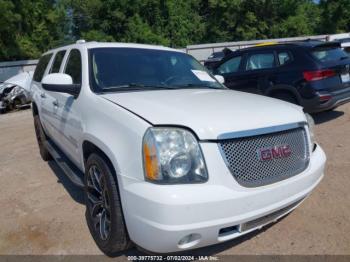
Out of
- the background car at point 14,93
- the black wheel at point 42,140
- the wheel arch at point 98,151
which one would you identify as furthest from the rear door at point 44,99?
the background car at point 14,93

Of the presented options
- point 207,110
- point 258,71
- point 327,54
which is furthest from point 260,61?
point 207,110

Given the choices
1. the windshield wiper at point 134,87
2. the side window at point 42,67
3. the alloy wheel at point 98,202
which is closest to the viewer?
the alloy wheel at point 98,202

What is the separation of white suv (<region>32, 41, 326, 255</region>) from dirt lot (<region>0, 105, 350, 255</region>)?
1.36ft

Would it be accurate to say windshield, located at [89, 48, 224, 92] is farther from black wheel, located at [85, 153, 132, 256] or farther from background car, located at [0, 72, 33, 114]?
background car, located at [0, 72, 33, 114]

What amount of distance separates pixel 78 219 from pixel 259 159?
210 centimetres

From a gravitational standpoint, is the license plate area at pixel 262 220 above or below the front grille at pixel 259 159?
below

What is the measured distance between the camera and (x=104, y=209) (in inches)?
113

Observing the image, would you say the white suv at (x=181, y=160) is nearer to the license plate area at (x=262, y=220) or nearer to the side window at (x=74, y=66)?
the license plate area at (x=262, y=220)

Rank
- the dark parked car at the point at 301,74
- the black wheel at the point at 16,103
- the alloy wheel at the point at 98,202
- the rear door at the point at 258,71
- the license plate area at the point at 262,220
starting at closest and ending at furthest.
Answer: the license plate area at the point at 262,220 → the alloy wheel at the point at 98,202 → the dark parked car at the point at 301,74 → the rear door at the point at 258,71 → the black wheel at the point at 16,103

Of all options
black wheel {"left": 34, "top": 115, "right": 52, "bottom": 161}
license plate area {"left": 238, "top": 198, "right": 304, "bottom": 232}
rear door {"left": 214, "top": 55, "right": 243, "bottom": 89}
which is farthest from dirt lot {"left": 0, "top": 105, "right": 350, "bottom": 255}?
rear door {"left": 214, "top": 55, "right": 243, "bottom": 89}

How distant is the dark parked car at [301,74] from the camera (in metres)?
6.22

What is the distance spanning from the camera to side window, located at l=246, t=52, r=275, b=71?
22.7 ft

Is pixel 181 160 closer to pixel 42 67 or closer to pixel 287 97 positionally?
pixel 42 67

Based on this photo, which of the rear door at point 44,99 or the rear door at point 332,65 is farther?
the rear door at point 332,65
